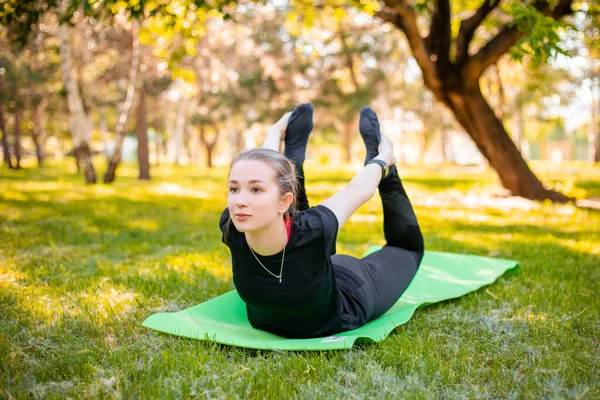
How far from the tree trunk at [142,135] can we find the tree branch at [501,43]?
968 cm

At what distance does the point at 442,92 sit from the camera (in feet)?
29.9

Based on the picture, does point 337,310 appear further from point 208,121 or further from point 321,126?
point 321,126

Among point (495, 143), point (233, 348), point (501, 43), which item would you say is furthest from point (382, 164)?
point (495, 143)

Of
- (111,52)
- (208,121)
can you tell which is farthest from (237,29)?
(111,52)

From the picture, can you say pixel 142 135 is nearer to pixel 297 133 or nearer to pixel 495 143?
pixel 495 143

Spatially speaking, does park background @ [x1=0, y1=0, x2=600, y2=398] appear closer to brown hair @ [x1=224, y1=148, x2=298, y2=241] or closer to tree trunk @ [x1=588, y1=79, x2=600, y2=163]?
brown hair @ [x1=224, y1=148, x2=298, y2=241]

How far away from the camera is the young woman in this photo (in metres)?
2.52

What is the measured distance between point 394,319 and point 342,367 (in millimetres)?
742

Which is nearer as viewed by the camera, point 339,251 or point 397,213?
point 397,213

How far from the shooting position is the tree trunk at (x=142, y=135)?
49.0ft

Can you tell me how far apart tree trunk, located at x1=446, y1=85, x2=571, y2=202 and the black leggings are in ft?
20.4

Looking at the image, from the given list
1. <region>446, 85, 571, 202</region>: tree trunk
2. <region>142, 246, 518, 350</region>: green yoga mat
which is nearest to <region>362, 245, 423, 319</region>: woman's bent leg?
<region>142, 246, 518, 350</region>: green yoga mat

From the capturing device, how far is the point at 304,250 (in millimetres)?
2662

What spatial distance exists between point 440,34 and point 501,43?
1.03 meters
